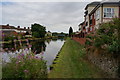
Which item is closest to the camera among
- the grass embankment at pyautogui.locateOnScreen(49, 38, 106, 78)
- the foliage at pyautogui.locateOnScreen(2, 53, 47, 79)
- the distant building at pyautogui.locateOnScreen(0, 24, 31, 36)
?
the foliage at pyautogui.locateOnScreen(2, 53, 47, 79)

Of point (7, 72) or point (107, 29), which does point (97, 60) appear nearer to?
point (107, 29)

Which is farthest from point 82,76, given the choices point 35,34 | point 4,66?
point 35,34

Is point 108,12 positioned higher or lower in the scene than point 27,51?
higher

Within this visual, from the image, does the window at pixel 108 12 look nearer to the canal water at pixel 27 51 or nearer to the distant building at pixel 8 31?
the canal water at pixel 27 51

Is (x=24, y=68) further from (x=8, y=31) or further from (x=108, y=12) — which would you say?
(x=8, y=31)

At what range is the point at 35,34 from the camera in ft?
158

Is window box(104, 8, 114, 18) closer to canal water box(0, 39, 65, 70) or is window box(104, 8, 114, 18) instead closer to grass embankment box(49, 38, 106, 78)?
canal water box(0, 39, 65, 70)

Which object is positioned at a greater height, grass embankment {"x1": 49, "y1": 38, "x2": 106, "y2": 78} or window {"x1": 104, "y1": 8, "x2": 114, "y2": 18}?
window {"x1": 104, "y1": 8, "x2": 114, "y2": 18}

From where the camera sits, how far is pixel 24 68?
12.7 ft

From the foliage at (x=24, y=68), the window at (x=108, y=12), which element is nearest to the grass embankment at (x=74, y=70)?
the foliage at (x=24, y=68)

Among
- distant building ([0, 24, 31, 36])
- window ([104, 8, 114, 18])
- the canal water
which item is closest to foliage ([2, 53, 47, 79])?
the canal water

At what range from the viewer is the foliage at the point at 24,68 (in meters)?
3.86

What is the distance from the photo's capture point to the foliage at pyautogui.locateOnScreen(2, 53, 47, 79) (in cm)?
386

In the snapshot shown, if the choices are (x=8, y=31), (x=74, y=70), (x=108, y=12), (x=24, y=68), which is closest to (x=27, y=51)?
(x=24, y=68)
